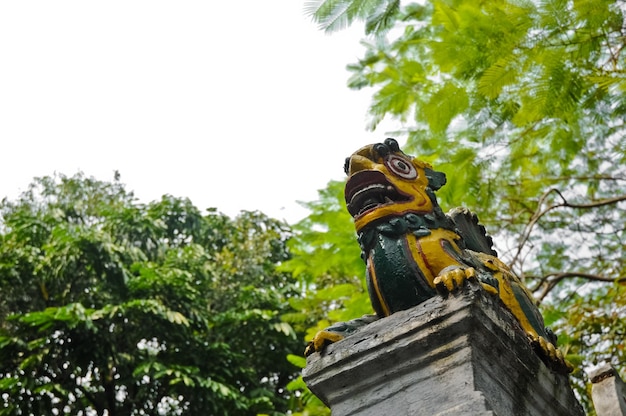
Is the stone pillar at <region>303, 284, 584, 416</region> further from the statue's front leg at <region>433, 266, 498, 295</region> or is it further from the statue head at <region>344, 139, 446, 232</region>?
the statue head at <region>344, 139, 446, 232</region>

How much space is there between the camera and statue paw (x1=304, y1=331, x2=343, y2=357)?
262cm

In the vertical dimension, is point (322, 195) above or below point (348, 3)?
below

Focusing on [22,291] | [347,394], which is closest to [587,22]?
[347,394]

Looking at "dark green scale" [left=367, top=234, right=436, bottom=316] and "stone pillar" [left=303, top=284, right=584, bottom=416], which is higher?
"dark green scale" [left=367, top=234, right=436, bottom=316]

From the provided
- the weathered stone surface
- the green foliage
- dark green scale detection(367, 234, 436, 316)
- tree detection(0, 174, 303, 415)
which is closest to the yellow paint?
dark green scale detection(367, 234, 436, 316)

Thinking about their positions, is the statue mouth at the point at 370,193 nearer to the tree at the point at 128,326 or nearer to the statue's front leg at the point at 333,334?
the statue's front leg at the point at 333,334

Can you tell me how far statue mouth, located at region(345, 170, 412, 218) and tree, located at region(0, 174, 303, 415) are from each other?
8.22m

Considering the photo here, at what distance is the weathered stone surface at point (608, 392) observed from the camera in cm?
329

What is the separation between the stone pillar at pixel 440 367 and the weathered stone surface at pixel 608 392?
838 mm

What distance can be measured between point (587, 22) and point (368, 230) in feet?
8.68

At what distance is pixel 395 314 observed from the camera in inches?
102

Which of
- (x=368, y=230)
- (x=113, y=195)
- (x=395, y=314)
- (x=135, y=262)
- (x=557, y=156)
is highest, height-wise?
(x=113, y=195)

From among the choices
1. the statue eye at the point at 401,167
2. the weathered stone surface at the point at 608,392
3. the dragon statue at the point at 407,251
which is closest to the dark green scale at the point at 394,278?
the dragon statue at the point at 407,251

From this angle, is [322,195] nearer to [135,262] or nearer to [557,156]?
[557,156]
